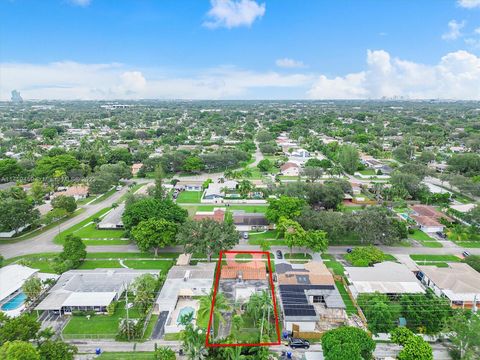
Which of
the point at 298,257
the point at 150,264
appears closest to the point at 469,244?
the point at 298,257

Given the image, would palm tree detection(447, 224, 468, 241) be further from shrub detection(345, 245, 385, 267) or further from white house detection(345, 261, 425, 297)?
shrub detection(345, 245, 385, 267)

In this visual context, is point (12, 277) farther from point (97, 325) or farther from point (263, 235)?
point (263, 235)

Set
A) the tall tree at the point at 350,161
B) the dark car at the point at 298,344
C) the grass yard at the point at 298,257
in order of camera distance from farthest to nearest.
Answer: the tall tree at the point at 350,161 → the grass yard at the point at 298,257 → the dark car at the point at 298,344

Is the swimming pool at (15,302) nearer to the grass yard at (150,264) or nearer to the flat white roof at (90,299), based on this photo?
the flat white roof at (90,299)

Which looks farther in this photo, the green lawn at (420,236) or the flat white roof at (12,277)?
the green lawn at (420,236)

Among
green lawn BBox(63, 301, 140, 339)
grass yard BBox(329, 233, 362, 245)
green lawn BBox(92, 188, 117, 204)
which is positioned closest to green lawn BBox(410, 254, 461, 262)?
grass yard BBox(329, 233, 362, 245)

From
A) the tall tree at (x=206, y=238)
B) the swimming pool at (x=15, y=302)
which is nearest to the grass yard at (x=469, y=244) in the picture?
the tall tree at (x=206, y=238)
